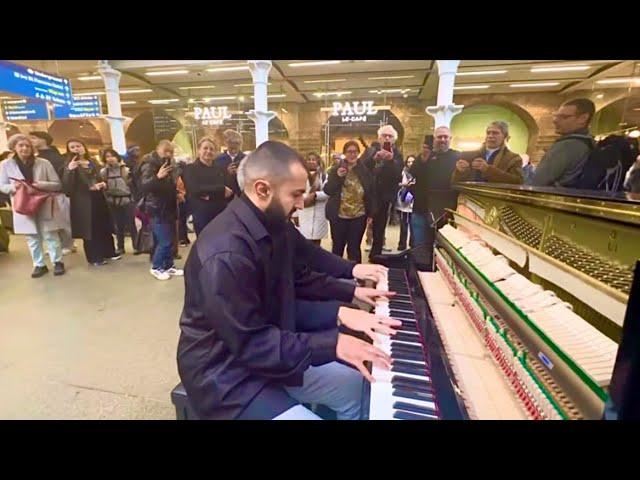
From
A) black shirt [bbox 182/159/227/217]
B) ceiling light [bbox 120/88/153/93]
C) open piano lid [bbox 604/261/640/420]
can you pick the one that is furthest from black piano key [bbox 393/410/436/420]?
ceiling light [bbox 120/88/153/93]

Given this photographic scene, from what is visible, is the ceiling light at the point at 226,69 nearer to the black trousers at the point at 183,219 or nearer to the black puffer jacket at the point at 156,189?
the black trousers at the point at 183,219

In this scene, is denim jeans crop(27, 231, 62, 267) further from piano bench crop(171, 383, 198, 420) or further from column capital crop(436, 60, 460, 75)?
Result: column capital crop(436, 60, 460, 75)

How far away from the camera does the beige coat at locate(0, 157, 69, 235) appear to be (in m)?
4.21

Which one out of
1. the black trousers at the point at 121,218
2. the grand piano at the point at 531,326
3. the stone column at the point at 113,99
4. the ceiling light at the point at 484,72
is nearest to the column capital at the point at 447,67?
the ceiling light at the point at 484,72

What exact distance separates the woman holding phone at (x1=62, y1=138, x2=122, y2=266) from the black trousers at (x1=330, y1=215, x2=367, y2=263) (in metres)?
3.65

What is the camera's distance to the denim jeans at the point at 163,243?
4344 mm

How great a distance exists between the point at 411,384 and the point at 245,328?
0.57 m

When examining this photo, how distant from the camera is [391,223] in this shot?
8922 millimetres

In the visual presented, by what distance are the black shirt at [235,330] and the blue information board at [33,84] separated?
8.12 m

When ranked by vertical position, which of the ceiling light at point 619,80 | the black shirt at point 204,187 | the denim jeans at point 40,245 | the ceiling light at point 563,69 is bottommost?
the denim jeans at point 40,245

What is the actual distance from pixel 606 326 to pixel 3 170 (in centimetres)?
598

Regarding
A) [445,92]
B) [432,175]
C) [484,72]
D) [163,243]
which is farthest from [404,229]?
[484,72]

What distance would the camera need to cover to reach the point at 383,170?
4445 millimetres

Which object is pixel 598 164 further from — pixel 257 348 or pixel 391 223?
pixel 391 223
